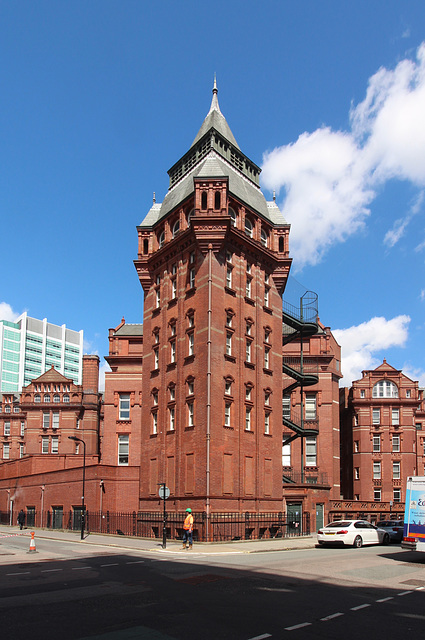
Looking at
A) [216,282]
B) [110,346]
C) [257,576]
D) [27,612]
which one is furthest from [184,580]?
[110,346]

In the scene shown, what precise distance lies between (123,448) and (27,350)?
14158 cm

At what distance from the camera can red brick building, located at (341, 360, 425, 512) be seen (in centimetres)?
6169

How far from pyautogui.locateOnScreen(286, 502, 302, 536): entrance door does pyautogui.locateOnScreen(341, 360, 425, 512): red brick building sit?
931 inches

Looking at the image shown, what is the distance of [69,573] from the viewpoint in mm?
17672

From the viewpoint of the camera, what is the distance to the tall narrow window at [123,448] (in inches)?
2000

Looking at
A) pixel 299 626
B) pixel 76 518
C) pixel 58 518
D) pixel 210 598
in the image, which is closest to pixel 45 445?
pixel 58 518

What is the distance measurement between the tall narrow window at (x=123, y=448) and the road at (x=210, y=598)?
29276mm

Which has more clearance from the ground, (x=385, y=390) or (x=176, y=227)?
(x=176, y=227)

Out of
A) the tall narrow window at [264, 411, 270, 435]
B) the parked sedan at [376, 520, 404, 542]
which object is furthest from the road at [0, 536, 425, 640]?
the tall narrow window at [264, 411, 270, 435]

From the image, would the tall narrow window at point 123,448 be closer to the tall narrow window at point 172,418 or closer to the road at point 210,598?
the tall narrow window at point 172,418

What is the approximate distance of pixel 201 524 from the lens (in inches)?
1282

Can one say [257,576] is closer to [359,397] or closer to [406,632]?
[406,632]

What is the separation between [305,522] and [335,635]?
31.3m

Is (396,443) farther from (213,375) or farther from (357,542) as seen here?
(357,542)
